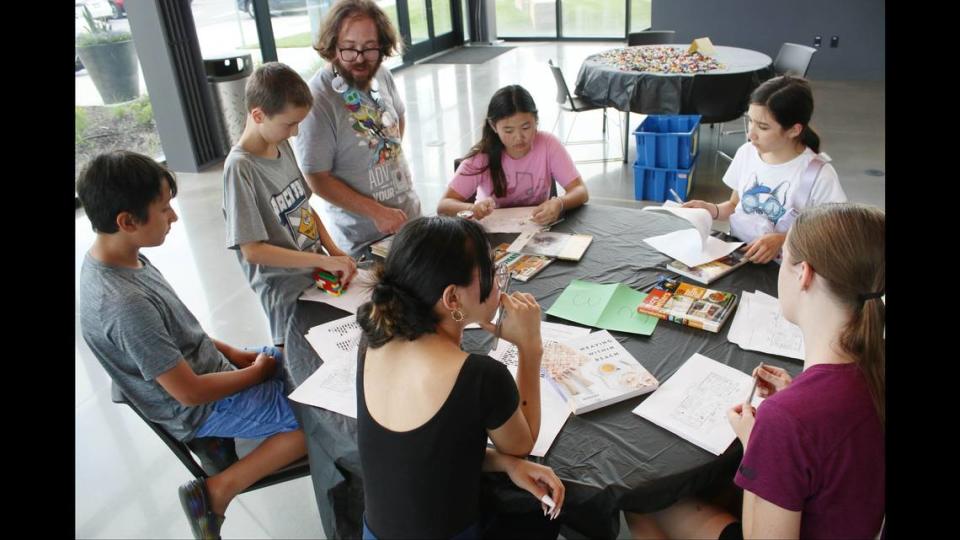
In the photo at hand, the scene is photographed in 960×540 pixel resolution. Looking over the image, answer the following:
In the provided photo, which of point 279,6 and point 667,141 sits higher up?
point 279,6

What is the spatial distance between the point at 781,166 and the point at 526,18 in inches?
438

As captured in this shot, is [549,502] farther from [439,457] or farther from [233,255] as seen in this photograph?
[233,255]

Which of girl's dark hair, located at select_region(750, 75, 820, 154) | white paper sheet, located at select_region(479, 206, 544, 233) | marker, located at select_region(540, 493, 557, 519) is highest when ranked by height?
girl's dark hair, located at select_region(750, 75, 820, 154)

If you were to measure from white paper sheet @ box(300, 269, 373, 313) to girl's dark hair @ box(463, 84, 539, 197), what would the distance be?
874 millimetres

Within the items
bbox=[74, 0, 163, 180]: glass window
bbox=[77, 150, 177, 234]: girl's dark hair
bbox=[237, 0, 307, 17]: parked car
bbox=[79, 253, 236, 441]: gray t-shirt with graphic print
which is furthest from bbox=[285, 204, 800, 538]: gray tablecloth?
bbox=[237, 0, 307, 17]: parked car

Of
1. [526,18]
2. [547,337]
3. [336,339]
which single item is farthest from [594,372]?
[526,18]

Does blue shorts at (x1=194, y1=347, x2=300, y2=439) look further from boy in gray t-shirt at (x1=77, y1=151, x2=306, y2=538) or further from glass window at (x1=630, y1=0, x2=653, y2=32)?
glass window at (x1=630, y1=0, x2=653, y2=32)

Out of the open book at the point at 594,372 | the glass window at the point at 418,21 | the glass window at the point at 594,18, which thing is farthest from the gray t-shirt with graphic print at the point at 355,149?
the glass window at the point at 594,18

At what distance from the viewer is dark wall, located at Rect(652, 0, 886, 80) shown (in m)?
8.11

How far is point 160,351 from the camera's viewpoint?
1.56 meters

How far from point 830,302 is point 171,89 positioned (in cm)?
596

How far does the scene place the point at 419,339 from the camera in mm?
1274
